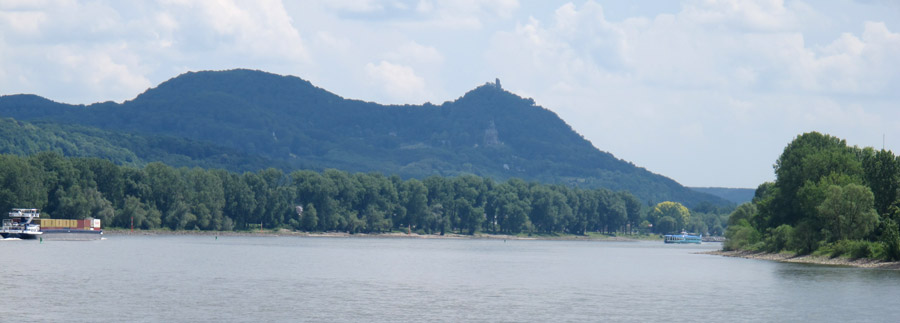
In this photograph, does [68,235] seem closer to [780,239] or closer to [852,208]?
[780,239]

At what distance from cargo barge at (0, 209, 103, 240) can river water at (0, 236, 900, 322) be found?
59.4m

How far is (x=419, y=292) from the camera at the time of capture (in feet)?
252

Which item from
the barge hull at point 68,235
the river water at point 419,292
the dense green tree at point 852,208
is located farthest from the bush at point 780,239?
the barge hull at point 68,235

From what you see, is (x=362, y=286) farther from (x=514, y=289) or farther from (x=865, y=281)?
(x=865, y=281)

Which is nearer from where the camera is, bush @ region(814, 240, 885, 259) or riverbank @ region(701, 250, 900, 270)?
riverbank @ region(701, 250, 900, 270)

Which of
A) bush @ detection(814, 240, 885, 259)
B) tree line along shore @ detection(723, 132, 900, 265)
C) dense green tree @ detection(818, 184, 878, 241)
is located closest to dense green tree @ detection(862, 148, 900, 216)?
tree line along shore @ detection(723, 132, 900, 265)

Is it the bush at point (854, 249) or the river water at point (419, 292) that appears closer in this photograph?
the river water at point (419, 292)

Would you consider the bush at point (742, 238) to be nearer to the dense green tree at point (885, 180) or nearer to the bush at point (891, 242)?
the dense green tree at point (885, 180)

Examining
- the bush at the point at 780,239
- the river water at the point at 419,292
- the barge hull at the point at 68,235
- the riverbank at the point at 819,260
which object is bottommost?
the river water at the point at 419,292

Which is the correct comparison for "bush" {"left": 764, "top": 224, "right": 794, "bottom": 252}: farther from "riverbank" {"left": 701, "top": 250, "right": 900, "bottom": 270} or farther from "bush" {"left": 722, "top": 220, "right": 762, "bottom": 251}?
"bush" {"left": 722, "top": 220, "right": 762, "bottom": 251}

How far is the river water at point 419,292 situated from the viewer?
199ft

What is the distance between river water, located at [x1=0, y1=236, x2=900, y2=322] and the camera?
60.6m

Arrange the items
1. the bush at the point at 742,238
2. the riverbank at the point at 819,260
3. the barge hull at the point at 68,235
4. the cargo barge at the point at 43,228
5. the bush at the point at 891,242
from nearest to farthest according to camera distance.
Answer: the bush at the point at 891,242, the riverbank at the point at 819,260, the bush at the point at 742,238, the cargo barge at the point at 43,228, the barge hull at the point at 68,235

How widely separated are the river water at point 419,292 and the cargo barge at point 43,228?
59356mm
